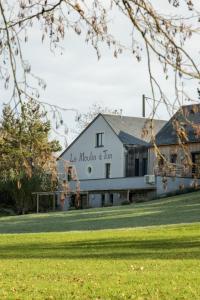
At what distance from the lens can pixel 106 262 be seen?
1541cm

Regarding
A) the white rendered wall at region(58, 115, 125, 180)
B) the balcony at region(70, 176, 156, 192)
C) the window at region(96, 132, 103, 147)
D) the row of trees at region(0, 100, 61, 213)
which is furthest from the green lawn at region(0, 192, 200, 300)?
the window at region(96, 132, 103, 147)

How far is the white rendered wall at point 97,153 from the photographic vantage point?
55.4 m

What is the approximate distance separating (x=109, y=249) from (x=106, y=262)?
144 inches

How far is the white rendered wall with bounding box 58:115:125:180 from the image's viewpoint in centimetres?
5538

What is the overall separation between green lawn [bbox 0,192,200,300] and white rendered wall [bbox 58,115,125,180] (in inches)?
904

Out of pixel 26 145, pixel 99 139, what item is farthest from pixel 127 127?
pixel 26 145

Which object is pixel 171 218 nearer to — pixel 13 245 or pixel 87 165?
pixel 13 245

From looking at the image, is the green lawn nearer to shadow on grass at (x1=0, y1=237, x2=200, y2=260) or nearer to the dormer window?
shadow on grass at (x1=0, y1=237, x2=200, y2=260)

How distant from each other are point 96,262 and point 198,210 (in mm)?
21003

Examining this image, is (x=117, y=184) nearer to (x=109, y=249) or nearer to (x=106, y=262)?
(x=109, y=249)

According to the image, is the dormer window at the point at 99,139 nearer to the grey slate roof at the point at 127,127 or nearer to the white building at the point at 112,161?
the white building at the point at 112,161

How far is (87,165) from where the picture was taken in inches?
2306

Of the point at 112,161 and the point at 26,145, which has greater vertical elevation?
the point at 112,161

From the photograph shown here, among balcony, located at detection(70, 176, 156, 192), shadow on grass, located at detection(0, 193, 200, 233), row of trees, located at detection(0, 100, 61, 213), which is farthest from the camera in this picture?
balcony, located at detection(70, 176, 156, 192)
